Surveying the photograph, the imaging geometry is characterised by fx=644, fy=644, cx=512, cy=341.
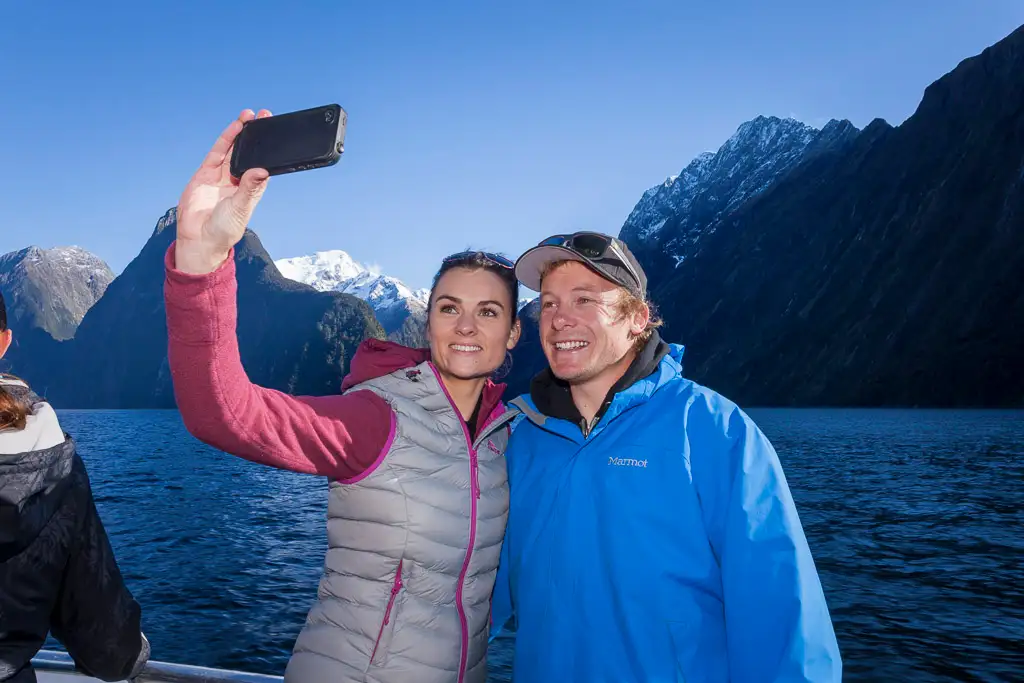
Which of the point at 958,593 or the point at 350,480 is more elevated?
the point at 350,480

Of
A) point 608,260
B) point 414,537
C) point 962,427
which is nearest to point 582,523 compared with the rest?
point 414,537

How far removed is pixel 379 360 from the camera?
12.1 ft

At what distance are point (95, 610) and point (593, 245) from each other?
3.26m

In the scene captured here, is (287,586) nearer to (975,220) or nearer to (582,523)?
(582,523)

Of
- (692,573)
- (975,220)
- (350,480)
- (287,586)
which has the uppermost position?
(975,220)

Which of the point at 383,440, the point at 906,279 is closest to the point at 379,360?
the point at 383,440

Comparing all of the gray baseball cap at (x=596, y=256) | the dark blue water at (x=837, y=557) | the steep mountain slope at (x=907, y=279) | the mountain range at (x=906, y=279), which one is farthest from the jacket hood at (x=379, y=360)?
the steep mountain slope at (x=907, y=279)

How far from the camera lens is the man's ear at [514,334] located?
416 cm

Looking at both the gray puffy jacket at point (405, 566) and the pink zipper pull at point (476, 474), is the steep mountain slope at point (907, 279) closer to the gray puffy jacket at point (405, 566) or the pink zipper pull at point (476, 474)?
the pink zipper pull at point (476, 474)

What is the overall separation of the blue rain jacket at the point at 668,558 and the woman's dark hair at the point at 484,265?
1027 mm

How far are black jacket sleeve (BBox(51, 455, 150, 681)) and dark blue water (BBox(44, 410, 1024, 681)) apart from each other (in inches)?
419

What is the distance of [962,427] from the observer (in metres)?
83.9

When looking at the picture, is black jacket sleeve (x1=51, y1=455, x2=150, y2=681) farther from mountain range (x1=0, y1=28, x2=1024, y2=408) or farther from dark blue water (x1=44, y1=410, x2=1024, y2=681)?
mountain range (x1=0, y1=28, x2=1024, y2=408)

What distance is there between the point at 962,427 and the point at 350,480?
101m
